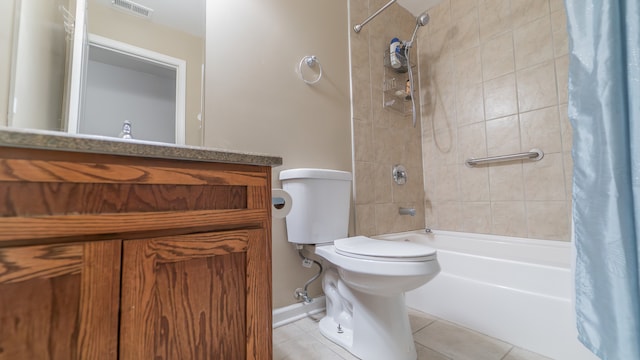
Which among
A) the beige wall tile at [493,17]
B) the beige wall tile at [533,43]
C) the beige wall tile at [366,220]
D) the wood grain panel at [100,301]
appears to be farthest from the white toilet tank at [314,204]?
the beige wall tile at [493,17]

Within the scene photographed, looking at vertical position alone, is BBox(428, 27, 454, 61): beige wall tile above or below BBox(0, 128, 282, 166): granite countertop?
above

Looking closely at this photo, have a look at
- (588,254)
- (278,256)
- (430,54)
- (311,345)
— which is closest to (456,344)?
(311,345)

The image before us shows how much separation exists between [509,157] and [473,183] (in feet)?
0.95

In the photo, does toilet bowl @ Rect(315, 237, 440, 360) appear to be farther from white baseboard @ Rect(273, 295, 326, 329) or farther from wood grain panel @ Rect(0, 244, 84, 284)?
wood grain panel @ Rect(0, 244, 84, 284)

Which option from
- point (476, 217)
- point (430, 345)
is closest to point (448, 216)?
point (476, 217)

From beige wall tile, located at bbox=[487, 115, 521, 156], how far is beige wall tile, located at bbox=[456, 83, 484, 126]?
112 millimetres

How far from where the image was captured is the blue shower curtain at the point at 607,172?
0.52 meters

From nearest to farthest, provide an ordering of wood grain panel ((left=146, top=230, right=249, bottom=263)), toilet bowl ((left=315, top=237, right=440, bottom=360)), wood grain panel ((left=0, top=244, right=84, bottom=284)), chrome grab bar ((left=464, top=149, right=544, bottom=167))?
1. wood grain panel ((left=0, top=244, right=84, bottom=284))
2. wood grain panel ((left=146, top=230, right=249, bottom=263))
3. toilet bowl ((left=315, top=237, right=440, bottom=360))
4. chrome grab bar ((left=464, top=149, right=544, bottom=167))

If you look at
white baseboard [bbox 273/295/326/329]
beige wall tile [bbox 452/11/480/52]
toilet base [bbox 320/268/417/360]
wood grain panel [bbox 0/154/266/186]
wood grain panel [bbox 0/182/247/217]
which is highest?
beige wall tile [bbox 452/11/480/52]

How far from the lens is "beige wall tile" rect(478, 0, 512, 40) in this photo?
174cm

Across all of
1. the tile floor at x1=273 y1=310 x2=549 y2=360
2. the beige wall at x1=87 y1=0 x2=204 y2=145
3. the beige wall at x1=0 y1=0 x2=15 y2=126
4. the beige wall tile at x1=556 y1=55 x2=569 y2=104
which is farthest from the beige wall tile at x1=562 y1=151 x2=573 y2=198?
the beige wall at x1=0 y1=0 x2=15 y2=126

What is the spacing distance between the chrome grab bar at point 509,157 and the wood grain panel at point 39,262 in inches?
82.8

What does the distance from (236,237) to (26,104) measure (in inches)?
32.0

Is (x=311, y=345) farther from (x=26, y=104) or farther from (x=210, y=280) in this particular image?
(x=26, y=104)
